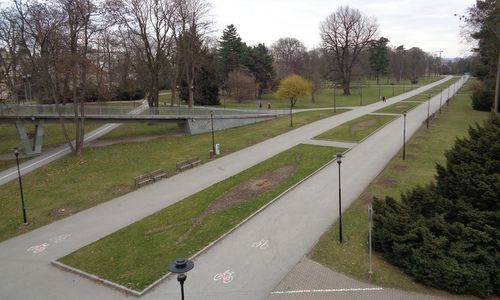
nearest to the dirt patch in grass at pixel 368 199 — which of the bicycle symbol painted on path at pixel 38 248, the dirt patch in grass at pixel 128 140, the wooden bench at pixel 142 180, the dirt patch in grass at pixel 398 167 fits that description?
the dirt patch in grass at pixel 398 167

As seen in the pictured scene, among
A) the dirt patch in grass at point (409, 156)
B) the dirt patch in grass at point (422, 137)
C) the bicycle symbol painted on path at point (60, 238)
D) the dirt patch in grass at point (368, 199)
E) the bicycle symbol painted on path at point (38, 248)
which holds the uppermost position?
the dirt patch in grass at point (422, 137)

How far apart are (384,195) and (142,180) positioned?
1262 centimetres

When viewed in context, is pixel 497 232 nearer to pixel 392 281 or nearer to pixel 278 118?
pixel 392 281

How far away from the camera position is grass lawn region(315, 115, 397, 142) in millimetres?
30094

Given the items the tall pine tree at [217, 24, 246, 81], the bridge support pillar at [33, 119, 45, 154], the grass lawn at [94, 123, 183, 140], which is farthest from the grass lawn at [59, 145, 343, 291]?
the tall pine tree at [217, 24, 246, 81]

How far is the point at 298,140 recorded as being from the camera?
98.6 ft

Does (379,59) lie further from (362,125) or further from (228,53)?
(362,125)

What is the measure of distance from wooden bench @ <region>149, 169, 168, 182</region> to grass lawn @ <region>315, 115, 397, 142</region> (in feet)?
46.0

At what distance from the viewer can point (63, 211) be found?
17.3 metres

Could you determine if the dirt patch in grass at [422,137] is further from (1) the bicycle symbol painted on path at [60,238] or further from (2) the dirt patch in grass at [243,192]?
(1) the bicycle symbol painted on path at [60,238]

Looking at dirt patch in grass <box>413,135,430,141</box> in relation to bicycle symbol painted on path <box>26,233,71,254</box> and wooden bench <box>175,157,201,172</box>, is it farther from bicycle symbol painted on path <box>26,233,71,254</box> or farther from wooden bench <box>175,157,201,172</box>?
bicycle symbol painted on path <box>26,233,71,254</box>

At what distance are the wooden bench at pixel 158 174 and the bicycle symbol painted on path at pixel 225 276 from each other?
1100 centimetres

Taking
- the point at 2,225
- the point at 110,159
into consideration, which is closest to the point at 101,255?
the point at 2,225

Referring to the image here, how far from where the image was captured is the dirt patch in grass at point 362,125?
107 ft
